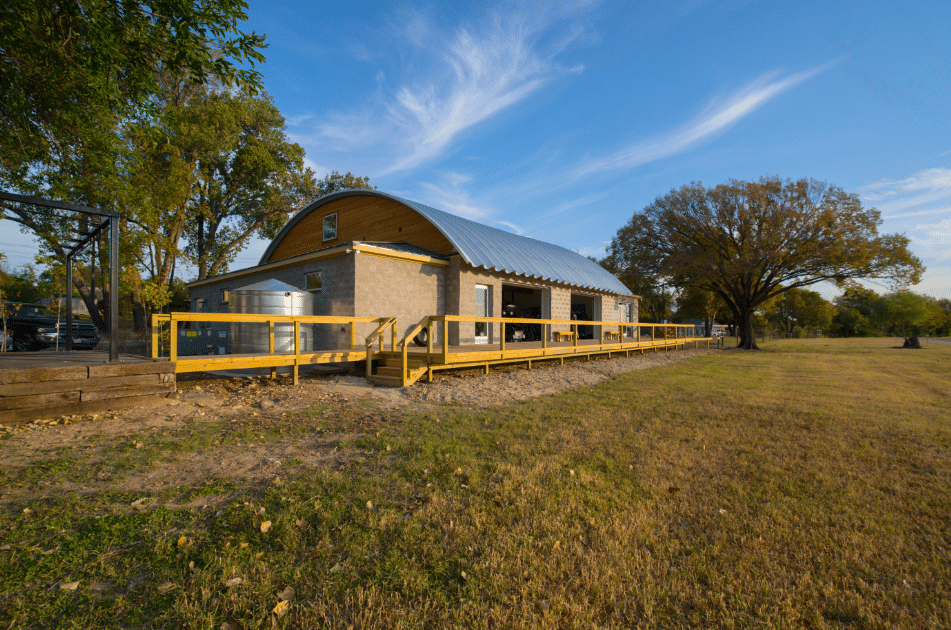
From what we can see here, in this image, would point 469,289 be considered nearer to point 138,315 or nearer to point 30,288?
point 138,315

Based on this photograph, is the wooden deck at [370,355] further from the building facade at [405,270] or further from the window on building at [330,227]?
the window on building at [330,227]

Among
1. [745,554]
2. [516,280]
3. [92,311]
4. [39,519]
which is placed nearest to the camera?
[745,554]

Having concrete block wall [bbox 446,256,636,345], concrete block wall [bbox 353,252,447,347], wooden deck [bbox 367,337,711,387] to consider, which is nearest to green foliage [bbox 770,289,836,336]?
concrete block wall [bbox 446,256,636,345]

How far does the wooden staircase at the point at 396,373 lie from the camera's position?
8.88m

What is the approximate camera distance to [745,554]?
8.84 feet

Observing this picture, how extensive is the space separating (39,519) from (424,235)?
13.1 m

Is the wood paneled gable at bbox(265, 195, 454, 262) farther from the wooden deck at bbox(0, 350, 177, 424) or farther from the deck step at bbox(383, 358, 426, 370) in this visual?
the wooden deck at bbox(0, 350, 177, 424)

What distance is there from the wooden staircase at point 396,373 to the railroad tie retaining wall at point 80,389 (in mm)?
3704

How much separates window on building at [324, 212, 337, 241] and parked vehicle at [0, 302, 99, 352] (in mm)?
8826

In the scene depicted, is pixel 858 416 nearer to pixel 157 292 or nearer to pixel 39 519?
pixel 39 519

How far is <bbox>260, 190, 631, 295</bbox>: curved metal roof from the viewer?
580 inches

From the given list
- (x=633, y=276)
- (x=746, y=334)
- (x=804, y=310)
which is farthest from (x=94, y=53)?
(x=804, y=310)

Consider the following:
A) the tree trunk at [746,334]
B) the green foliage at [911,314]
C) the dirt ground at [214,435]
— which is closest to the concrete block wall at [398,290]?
the dirt ground at [214,435]

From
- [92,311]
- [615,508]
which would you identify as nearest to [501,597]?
[615,508]
